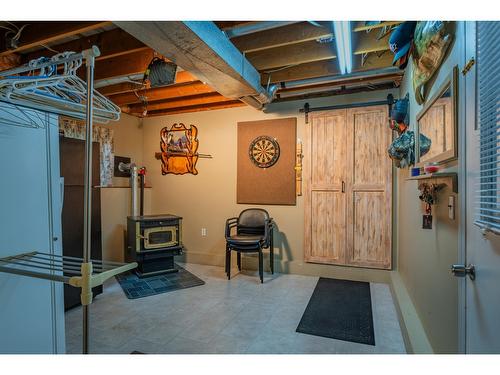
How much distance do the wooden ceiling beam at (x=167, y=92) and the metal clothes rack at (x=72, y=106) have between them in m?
2.21

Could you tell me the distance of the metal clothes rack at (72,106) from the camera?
3.61ft

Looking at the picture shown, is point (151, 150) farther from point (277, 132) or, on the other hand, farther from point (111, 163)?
point (277, 132)

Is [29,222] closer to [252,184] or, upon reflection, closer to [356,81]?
[252,184]

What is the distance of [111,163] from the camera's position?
438 centimetres

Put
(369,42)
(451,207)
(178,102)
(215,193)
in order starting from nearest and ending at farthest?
(451,207) < (369,42) < (178,102) < (215,193)

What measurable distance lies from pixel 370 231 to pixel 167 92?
334cm

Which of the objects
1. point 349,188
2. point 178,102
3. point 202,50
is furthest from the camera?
point 178,102

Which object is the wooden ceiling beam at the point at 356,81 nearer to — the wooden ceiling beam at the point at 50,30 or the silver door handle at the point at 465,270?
the wooden ceiling beam at the point at 50,30

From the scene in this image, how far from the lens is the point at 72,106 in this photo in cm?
148

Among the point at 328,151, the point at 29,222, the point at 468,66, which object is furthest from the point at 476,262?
Result: the point at 328,151

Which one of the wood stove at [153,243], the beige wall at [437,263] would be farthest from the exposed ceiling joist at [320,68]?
the wood stove at [153,243]

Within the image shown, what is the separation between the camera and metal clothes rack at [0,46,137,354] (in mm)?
1102

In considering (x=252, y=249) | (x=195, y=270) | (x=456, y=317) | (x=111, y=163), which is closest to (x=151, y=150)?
(x=111, y=163)
